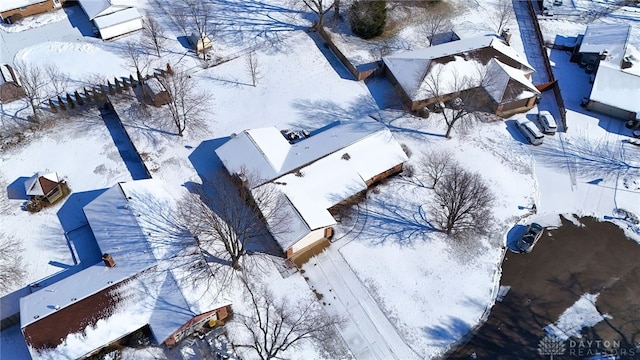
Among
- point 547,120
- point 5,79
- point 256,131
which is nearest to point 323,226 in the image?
point 256,131

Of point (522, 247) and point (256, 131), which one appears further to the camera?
point (256, 131)

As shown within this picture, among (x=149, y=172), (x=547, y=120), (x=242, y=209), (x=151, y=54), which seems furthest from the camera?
(x=151, y=54)

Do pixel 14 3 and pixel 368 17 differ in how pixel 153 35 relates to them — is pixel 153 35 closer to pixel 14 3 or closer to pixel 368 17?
pixel 14 3

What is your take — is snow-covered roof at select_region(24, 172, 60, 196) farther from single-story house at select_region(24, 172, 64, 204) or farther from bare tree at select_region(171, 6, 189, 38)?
bare tree at select_region(171, 6, 189, 38)

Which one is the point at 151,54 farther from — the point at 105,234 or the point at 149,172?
the point at 105,234

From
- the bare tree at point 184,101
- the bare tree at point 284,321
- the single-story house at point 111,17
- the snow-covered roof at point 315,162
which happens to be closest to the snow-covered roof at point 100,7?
→ the single-story house at point 111,17

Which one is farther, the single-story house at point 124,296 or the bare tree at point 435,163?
the bare tree at point 435,163

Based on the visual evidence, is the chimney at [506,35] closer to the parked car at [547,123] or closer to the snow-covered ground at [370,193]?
the snow-covered ground at [370,193]
